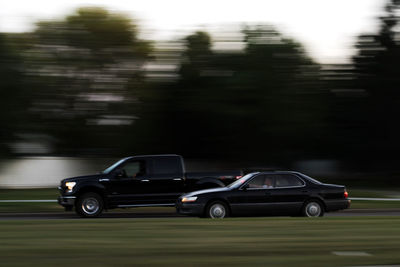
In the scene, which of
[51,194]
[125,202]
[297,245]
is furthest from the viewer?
[51,194]

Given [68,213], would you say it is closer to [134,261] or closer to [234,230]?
[234,230]

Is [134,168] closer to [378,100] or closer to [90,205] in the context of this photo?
[90,205]

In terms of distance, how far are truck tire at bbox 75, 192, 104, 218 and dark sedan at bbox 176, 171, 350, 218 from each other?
2999 mm

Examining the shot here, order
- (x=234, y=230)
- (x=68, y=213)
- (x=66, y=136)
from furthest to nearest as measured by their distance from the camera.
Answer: (x=66, y=136), (x=68, y=213), (x=234, y=230)

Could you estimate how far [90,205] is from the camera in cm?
1936

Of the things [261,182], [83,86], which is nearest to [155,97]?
[83,86]

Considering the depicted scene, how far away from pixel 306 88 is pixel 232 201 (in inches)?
1024

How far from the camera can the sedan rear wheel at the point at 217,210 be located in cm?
1709

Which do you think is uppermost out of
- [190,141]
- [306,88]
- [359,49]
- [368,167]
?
[359,49]

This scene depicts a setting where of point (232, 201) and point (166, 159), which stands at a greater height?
point (166, 159)

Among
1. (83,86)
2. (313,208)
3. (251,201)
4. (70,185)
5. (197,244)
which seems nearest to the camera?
(197,244)

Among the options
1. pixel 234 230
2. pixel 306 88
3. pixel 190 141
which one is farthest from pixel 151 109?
pixel 234 230

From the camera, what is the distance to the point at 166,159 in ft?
64.5

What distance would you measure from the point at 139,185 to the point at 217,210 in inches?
130
